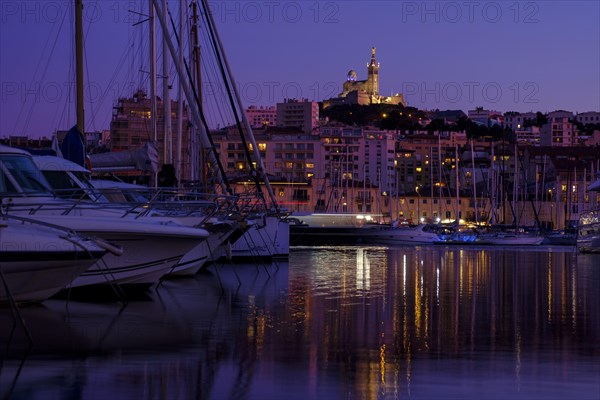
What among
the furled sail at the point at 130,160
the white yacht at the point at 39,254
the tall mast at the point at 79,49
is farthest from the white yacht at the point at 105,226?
the furled sail at the point at 130,160

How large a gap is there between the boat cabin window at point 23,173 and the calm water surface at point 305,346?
2500mm

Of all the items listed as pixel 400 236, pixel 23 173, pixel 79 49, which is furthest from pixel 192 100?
pixel 400 236

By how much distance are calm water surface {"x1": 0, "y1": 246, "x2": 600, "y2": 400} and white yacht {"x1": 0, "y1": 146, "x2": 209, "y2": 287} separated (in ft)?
2.47

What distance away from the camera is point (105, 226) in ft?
63.0

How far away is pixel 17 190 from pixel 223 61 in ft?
63.2

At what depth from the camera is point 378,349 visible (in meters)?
14.4

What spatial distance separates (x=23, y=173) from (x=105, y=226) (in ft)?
7.89

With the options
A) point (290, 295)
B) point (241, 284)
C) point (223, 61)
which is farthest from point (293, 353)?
point (223, 61)

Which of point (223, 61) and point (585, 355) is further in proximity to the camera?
point (223, 61)

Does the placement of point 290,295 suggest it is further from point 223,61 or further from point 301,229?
point 301,229

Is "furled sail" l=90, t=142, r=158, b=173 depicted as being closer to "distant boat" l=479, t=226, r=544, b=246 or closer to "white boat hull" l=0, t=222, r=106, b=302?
"white boat hull" l=0, t=222, r=106, b=302

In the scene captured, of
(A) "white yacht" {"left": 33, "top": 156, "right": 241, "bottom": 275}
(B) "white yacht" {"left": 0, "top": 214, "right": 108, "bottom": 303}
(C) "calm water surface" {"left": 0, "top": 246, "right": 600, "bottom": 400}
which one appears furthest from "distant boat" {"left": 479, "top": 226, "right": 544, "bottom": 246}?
(B) "white yacht" {"left": 0, "top": 214, "right": 108, "bottom": 303}

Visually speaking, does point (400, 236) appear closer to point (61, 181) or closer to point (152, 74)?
point (152, 74)

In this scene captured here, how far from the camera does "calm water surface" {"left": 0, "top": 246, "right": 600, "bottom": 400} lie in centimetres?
1119
